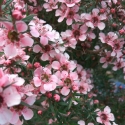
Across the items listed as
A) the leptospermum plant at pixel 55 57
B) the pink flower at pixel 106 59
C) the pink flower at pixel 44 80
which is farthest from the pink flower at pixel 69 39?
the pink flower at pixel 44 80

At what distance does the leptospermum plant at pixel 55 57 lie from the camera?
0.92 meters

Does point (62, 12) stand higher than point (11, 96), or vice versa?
point (11, 96)

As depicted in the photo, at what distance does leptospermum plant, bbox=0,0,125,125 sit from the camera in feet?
3.03

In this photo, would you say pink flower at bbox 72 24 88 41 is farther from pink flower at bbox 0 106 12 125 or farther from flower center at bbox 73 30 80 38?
pink flower at bbox 0 106 12 125

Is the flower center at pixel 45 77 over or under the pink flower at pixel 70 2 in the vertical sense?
under

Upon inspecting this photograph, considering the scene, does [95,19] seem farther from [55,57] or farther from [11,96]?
[11,96]

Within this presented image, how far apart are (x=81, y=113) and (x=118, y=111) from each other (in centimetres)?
68

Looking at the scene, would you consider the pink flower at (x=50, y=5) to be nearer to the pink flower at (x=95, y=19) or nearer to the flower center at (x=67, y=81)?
the pink flower at (x=95, y=19)

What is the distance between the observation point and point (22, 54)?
1.21 meters

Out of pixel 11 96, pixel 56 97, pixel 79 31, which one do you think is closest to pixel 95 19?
pixel 79 31

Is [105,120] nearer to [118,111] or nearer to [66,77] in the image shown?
[66,77]

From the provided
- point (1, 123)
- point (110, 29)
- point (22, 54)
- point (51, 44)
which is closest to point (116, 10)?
point (110, 29)

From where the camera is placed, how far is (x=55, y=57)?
1.35 meters

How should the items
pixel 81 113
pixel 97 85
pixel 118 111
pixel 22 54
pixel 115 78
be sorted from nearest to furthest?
pixel 22 54 → pixel 81 113 → pixel 118 111 → pixel 97 85 → pixel 115 78
